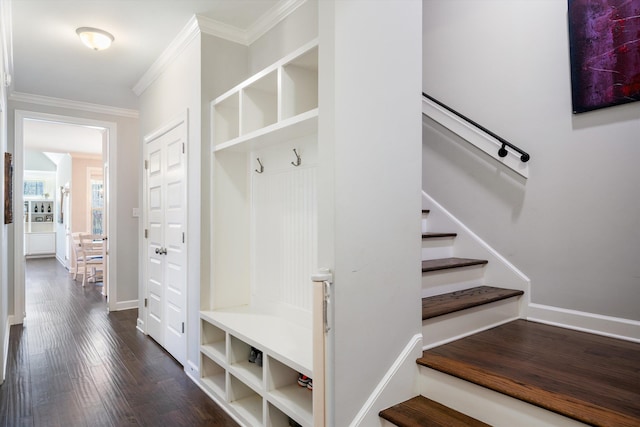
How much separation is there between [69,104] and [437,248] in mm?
4628

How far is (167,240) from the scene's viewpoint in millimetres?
3326

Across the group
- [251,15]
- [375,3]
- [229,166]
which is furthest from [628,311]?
[251,15]

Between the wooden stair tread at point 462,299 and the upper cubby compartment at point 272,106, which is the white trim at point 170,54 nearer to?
the upper cubby compartment at point 272,106

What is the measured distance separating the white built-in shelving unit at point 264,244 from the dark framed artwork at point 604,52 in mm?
1530

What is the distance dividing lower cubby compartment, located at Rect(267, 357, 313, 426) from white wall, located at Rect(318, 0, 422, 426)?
382 mm

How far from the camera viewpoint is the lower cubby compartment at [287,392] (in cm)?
177

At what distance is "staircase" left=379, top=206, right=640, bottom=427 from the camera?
1.30 m

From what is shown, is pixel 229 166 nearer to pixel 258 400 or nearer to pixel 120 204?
pixel 258 400

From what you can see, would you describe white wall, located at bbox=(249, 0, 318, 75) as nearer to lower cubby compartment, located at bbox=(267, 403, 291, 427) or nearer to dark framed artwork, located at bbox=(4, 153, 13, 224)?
lower cubby compartment, located at bbox=(267, 403, 291, 427)

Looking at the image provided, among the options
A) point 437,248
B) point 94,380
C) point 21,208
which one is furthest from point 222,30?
point 21,208

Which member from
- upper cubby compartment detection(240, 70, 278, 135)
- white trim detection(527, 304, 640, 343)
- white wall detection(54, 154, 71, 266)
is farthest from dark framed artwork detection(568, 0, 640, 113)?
white wall detection(54, 154, 71, 266)

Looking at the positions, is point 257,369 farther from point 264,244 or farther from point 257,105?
point 257,105

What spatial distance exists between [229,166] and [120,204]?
2827 mm

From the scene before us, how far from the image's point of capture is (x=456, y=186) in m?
2.80
